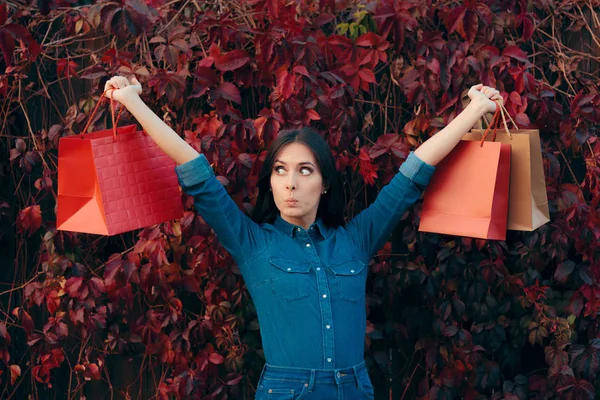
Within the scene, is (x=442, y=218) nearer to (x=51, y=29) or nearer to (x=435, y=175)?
(x=435, y=175)

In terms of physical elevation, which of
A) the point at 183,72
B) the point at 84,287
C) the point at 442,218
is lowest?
the point at 84,287

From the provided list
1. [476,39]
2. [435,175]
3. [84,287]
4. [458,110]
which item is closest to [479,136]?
[435,175]

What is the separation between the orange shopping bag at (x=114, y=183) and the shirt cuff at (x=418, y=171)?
635 mm

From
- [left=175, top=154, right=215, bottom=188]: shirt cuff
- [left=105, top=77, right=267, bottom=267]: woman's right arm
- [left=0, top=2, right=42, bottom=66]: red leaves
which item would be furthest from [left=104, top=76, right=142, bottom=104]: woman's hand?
[left=0, top=2, right=42, bottom=66]: red leaves

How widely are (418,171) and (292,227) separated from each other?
Result: 14.5 inches

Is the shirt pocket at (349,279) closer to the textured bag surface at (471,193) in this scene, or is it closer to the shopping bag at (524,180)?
the textured bag surface at (471,193)

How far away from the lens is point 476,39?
2.77 metres

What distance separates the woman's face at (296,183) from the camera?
2.20 meters

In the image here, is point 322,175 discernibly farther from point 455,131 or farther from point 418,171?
point 455,131

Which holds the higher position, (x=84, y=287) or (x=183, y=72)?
(x=183, y=72)

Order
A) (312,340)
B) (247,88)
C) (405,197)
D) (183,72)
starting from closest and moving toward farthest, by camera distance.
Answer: (312,340) → (405,197) → (183,72) → (247,88)

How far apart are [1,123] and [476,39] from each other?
1688mm

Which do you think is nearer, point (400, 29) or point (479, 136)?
point (479, 136)

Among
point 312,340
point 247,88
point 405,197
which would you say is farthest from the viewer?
point 247,88
